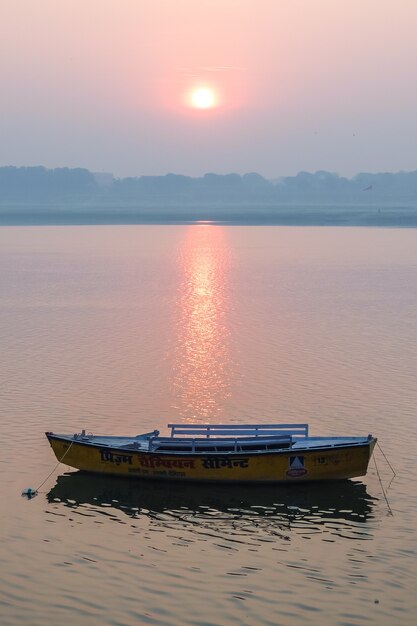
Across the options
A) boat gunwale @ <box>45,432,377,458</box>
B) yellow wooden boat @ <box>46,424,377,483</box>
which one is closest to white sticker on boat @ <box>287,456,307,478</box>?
yellow wooden boat @ <box>46,424,377,483</box>

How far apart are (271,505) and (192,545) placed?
5.28 metres

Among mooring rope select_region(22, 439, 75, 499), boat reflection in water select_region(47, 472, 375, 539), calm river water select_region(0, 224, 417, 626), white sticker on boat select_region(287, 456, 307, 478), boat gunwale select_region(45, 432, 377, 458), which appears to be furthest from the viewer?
white sticker on boat select_region(287, 456, 307, 478)

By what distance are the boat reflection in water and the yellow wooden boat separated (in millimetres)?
415

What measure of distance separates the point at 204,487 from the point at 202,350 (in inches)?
1318

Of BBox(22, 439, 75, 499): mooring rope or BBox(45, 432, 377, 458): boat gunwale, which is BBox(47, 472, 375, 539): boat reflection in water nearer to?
BBox(22, 439, 75, 499): mooring rope

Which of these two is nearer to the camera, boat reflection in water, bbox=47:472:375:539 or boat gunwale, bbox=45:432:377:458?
boat reflection in water, bbox=47:472:375:539

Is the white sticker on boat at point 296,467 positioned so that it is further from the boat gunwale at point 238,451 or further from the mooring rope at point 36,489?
the mooring rope at point 36,489

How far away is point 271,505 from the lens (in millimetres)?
37500

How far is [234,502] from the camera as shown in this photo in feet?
124

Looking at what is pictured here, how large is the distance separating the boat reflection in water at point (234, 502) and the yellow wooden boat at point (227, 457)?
41 centimetres

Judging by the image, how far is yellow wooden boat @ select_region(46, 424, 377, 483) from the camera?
39.1 m

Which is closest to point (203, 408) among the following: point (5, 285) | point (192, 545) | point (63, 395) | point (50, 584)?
point (63, 395)

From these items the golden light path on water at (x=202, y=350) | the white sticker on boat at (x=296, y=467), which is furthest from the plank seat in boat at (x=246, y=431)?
the golden light path on water at (x=202, y=350)

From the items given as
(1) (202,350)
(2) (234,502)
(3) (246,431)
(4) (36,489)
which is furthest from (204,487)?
(1) (202,350)
